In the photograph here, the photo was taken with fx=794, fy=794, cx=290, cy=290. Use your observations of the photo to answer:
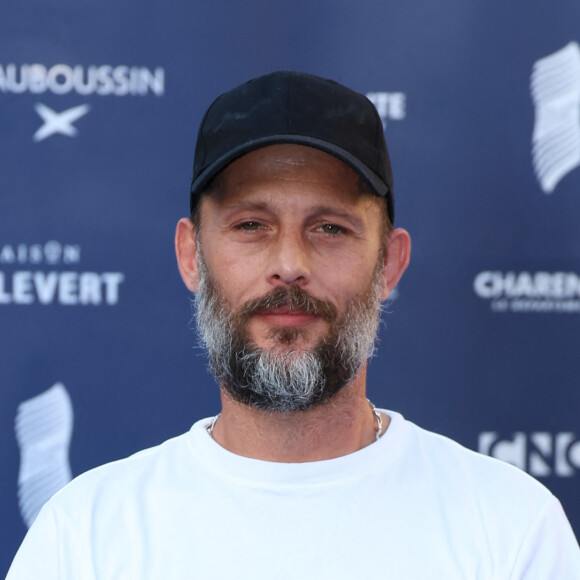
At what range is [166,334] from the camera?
1716mm

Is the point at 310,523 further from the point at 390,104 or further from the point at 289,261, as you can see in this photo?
the point at 390,104

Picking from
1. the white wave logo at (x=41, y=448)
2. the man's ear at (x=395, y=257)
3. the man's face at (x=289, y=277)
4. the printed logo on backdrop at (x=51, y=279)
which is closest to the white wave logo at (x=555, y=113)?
the man's ear at (x=395, y=257)

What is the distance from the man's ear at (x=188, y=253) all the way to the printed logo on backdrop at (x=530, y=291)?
664 millimetres

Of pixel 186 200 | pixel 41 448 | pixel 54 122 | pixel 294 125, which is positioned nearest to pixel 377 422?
pixel 294 125

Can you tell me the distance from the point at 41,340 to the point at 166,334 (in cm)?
26

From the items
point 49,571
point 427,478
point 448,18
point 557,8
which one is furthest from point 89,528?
point 557,8

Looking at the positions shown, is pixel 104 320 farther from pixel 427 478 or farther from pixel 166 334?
pixel 427 478

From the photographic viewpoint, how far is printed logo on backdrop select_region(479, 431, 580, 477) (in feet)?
5.59

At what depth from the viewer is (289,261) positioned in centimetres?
113


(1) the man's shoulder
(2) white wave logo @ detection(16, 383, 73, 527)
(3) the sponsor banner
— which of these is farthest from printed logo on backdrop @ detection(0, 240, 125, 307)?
(1) the man's shoulder

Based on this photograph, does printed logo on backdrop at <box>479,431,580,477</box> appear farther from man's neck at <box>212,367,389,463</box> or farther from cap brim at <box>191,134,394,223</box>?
cap brim at <box>191,134,394,223</box>

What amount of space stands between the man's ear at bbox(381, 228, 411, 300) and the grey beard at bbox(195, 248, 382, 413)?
0.08m

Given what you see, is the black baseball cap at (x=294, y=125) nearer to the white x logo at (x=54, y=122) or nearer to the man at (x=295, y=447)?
the man at (x=295, y=447)

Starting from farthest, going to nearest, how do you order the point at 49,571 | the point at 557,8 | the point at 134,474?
the point at 557,8 → the point at 134,474 → the point at 49,571
